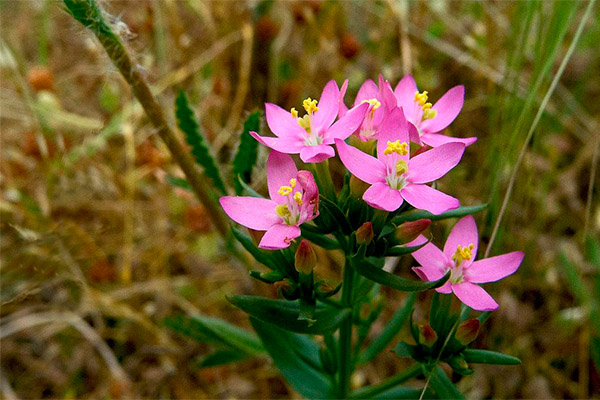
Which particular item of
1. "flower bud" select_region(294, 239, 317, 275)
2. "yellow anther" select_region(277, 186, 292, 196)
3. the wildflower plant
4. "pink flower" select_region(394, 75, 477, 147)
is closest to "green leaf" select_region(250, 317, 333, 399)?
the wildflower plant

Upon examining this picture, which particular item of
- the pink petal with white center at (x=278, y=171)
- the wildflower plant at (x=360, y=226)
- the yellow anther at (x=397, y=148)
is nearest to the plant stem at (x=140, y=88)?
the wildflower plant at (x=360, y=226)

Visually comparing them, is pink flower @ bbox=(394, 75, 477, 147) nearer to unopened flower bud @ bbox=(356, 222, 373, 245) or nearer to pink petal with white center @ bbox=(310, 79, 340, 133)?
pink petal with white center @ bbox=(310, 79, 340, 133)

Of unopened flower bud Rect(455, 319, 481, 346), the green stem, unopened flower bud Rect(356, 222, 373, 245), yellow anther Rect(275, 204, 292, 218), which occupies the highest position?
yellow anther Rect(275, 204, 292, 218)

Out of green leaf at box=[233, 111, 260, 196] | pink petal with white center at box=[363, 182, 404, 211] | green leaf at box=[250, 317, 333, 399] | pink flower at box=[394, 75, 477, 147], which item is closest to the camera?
pink petal with white center at box=[363, 182, 404, 211]

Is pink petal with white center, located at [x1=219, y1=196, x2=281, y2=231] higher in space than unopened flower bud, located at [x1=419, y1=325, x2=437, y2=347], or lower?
higher

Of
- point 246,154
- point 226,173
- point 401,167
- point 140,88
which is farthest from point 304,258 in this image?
point 226,173

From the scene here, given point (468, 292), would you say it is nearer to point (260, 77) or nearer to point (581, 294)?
point (581, 294)

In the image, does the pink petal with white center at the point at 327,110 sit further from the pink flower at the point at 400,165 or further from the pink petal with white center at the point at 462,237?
the pink petal with white center at the point at 462,237
